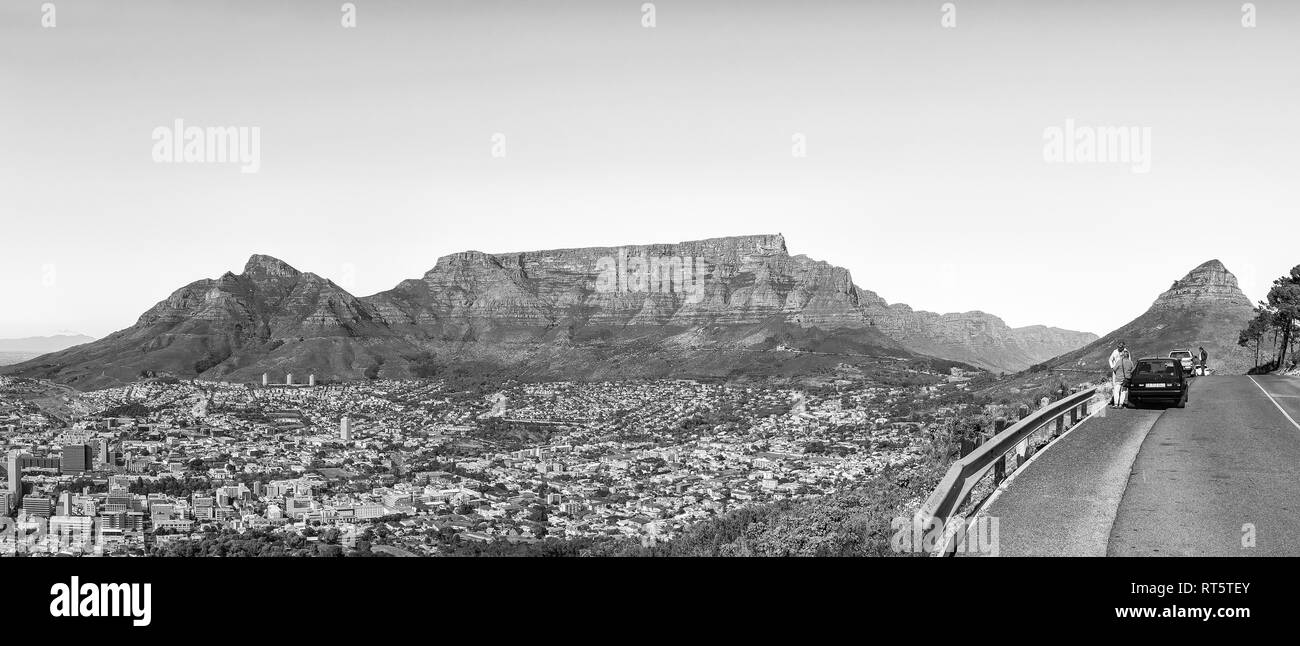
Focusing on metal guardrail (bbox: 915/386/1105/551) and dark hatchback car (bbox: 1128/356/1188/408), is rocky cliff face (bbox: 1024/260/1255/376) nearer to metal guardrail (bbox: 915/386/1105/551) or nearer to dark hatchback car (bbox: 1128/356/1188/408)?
dark hatchback car (bbox: 1128/356/1188/408)

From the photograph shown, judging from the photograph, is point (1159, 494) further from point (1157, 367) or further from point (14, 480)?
point (14, 480)

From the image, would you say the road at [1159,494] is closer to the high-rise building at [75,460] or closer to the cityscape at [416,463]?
the cityscape at [416,463]

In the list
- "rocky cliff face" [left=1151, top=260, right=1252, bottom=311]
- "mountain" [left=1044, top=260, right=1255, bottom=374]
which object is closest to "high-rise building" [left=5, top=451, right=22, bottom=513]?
"mountain" [left=1044, top=260, right=1255, bottom=374]

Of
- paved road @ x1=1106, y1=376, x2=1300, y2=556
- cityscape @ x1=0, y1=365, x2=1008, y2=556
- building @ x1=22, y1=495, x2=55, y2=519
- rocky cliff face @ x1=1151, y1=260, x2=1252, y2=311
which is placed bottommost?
cityscape @ x1=0, y1=365, x2=1008, y2=556

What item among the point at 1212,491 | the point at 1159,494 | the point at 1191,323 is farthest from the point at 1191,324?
the point at 1159,494

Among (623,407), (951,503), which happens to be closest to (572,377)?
(623,407)

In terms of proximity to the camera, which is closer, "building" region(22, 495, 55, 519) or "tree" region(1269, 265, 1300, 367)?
"building" region(22, 495, 55, 519)

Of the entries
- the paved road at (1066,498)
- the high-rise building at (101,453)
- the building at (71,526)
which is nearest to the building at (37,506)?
the building at (71,526)
